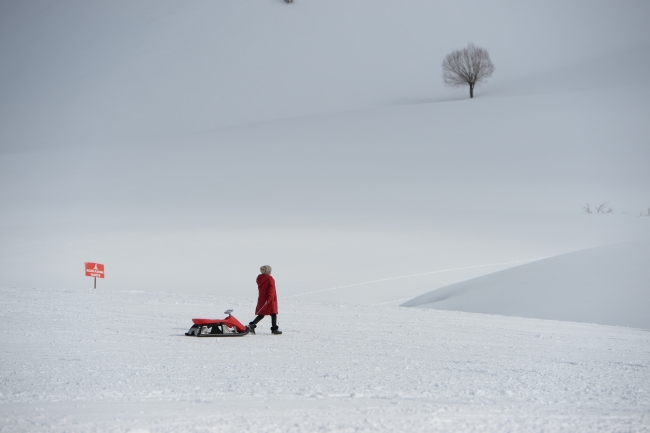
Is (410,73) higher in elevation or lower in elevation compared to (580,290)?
higher

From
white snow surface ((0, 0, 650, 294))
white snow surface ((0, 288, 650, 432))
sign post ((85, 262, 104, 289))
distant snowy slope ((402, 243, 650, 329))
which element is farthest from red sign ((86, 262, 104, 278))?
distant snowy slope ((402, 243, 650, 329))

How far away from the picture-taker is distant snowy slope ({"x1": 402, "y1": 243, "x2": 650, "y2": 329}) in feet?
40.9

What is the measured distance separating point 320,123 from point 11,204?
19.5 m

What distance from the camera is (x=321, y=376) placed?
6.28 meters

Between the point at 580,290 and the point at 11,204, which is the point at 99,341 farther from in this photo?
the point at 11,204

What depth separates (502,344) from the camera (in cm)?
870

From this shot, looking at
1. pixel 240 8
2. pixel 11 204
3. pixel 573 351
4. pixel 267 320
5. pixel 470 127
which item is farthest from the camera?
pixel 240 8

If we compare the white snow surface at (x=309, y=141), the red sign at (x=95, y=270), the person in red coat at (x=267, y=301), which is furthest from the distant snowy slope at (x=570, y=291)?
the red sign at (x=95, y=270)

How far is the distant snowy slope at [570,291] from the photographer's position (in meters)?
12.5

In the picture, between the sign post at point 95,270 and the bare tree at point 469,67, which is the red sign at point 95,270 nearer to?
the sign post at point 95,270

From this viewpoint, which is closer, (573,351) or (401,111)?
(573,351)

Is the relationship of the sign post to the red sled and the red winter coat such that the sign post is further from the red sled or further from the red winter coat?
the red winter coat

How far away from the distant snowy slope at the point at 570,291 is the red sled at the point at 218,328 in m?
6.25

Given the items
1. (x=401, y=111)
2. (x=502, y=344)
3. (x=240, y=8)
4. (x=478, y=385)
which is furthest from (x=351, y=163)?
(x=240, y=8)
